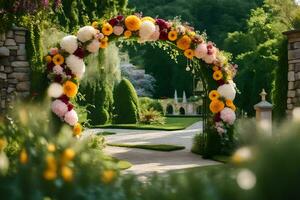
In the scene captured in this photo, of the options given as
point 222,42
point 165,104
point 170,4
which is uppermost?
point 170,4

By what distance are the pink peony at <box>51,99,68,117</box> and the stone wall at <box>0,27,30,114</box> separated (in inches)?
29.4

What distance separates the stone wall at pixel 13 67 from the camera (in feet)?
30.3

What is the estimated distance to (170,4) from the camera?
137ft

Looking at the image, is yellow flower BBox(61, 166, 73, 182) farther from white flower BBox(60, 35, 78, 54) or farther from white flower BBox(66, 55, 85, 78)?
white flower BBox(60, 35, 78, 54)

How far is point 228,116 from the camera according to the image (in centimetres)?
1046

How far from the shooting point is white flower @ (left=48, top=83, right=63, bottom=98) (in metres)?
8.84

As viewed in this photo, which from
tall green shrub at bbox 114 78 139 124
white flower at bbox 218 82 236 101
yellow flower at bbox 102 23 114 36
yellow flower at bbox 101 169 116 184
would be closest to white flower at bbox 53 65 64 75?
yellow flower at bbox 102 23 114 36

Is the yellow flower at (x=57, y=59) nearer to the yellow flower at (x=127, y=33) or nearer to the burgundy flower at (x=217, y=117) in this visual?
the yellow flower at (x=127, y=33)

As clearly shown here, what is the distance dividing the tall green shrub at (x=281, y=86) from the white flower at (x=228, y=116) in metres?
0.87

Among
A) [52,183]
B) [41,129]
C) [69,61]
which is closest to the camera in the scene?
[52,183]

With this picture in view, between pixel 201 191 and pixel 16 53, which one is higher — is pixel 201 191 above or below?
below

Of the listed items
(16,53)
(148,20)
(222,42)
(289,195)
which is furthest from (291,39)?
(222,42)

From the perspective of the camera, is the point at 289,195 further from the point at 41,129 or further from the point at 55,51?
the point at 55,51

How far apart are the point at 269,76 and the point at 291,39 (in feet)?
51.1
